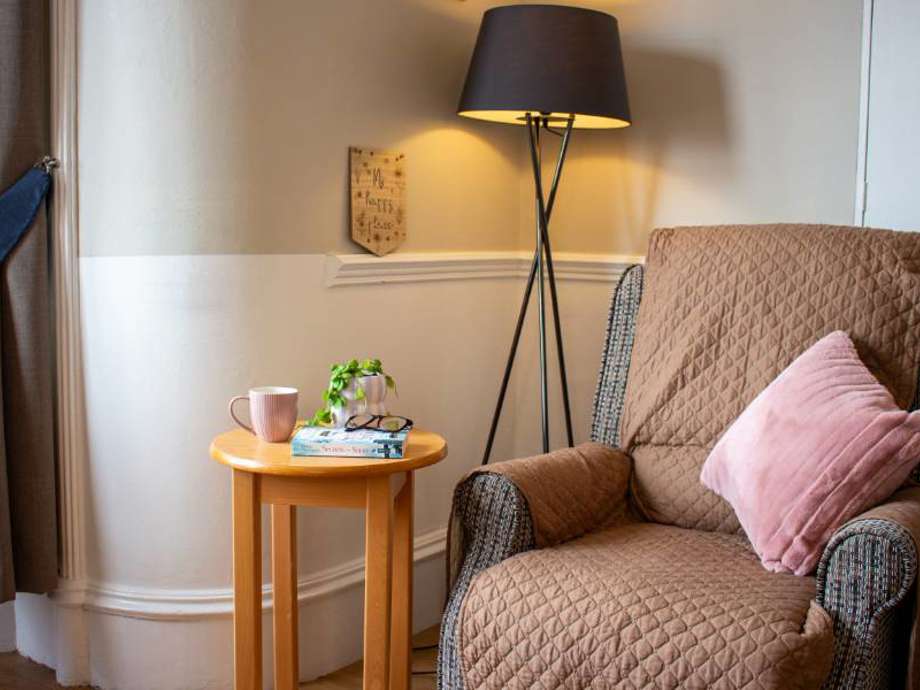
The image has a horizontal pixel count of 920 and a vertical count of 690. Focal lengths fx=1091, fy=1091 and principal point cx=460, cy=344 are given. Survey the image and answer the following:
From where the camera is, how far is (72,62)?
7.68 ft

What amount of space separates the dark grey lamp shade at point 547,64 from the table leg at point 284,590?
3.49 feet

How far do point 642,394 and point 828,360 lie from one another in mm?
459

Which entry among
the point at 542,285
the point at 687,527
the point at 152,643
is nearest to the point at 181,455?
the point at 152,643

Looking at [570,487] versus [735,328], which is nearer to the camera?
[570,487]

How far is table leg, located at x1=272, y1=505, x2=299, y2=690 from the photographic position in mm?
2336

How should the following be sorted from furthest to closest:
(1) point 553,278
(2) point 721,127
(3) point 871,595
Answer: (1) point 553,278
(2) point 721,127
(3) point 871,595

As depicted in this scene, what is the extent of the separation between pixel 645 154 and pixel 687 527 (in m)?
1.09

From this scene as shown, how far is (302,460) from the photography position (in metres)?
2.08

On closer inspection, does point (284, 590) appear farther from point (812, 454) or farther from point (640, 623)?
point (812, 454)

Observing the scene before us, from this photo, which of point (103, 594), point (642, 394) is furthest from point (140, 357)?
point (642, 394)

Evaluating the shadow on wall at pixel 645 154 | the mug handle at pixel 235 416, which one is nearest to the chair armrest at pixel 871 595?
the mug handle at pixel 235 416

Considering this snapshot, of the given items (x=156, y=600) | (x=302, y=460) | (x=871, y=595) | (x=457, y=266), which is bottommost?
(x=156, y=600)

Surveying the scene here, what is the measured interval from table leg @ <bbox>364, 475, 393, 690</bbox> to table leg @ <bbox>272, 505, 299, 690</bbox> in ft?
0.88

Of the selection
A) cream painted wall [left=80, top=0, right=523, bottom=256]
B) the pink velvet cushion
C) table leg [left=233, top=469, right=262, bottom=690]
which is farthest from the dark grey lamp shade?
table leg [left=233, top=469, right=262, bottom=690]
